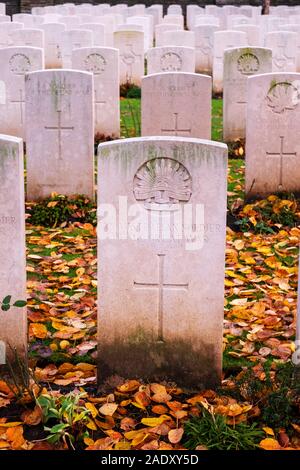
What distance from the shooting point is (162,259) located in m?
4.26

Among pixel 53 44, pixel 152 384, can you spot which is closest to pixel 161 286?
pixel 152 384

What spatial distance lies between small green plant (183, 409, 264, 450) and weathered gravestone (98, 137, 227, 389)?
0.47m

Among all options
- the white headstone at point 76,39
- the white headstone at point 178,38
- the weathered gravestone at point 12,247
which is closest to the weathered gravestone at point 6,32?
the white headstone at point 76,39

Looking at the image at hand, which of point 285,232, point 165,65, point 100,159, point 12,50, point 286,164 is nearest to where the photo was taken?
point 100,159

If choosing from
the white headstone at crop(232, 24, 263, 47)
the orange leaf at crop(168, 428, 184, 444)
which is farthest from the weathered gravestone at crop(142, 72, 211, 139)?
the white headstone at crop(232, 24, 263, 47)

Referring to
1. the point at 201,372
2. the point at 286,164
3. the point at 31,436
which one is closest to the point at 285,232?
the point at 286,164

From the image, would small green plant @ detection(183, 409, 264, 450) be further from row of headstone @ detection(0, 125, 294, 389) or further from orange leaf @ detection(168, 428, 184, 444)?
row of headstone @ detection(0, 125, 294, 389)

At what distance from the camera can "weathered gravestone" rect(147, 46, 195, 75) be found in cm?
1102

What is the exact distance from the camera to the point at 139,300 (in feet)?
14.0

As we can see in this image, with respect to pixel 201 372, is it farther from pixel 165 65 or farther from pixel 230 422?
pixel 165 65

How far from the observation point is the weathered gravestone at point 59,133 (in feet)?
23.9

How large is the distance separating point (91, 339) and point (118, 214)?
104 cm

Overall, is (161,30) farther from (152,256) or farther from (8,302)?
(8,302)

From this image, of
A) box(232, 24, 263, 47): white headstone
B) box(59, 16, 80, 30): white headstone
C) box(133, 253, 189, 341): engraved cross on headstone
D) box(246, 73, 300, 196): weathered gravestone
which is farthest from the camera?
box(59, 16, 80, 30): white headstone
